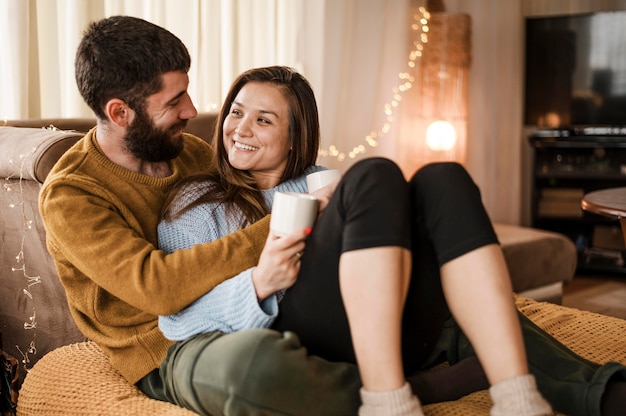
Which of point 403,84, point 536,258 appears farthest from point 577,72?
point 536,258

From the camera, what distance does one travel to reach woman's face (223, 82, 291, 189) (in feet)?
5.37

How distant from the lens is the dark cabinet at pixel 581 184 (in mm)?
4328

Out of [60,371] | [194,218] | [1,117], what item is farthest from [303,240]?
[1,117]

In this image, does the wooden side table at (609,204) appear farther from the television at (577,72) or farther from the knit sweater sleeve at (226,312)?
the television at (577,72)

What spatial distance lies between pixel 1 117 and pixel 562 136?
3.05 meters

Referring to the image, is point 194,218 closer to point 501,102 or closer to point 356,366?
point 356,366

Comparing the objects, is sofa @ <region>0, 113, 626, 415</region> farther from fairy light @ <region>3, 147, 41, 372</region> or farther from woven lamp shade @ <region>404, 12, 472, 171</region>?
woven lamp shade @ <region>404, 12, 472, 171</region>

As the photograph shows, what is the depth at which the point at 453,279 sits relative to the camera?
1.25 metres

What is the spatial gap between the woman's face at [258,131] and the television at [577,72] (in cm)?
318

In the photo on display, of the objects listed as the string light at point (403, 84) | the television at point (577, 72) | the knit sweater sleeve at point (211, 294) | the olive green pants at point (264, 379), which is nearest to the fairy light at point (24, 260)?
the knit sweater sleeve at point (211, 294)

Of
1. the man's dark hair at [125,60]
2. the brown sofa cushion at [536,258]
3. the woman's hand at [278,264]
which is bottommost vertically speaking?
the brown sofa cushion at [536,258]

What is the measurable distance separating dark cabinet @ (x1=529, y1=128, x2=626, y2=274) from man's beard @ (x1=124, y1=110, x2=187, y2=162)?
324 cm

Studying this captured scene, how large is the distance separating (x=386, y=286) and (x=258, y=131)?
0.58m

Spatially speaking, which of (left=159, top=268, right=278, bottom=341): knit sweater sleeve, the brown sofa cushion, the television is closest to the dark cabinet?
the television
